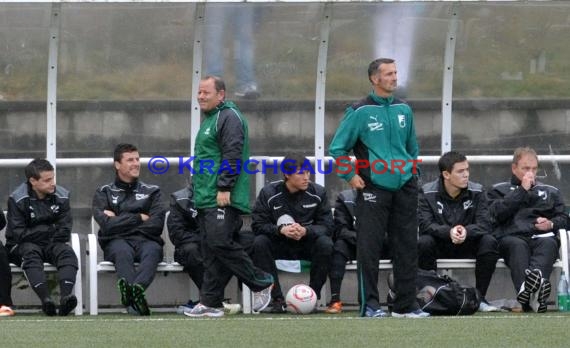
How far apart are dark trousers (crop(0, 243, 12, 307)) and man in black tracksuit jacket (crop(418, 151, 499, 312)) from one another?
10.1 ft

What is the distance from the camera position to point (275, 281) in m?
9.78

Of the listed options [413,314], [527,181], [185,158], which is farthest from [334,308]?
[185,158]

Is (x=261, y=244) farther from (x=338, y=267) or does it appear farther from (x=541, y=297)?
(x=541, y=297)

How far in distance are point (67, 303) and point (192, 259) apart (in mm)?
1048

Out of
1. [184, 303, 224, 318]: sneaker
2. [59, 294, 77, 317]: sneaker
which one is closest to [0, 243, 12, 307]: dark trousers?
[59, 294, 77, 317]: sneaker

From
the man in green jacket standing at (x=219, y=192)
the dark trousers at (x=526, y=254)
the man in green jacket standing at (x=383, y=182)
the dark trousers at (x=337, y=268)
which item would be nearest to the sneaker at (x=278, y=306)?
the dark trousers at (x=337, y=268)

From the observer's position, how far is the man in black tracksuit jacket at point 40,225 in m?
9.58

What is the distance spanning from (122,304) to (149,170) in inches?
62.8

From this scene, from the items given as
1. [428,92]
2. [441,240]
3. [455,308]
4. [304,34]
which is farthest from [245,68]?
[455,308]

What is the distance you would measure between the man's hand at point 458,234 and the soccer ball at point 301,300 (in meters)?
1.16

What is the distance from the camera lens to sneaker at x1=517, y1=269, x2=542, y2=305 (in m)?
9.31

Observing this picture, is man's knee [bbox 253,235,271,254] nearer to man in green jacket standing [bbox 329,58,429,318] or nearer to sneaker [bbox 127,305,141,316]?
sneaker [bbox 127,305,141,316]

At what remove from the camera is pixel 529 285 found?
9336 millimetres

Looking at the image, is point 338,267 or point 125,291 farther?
point 338,267
